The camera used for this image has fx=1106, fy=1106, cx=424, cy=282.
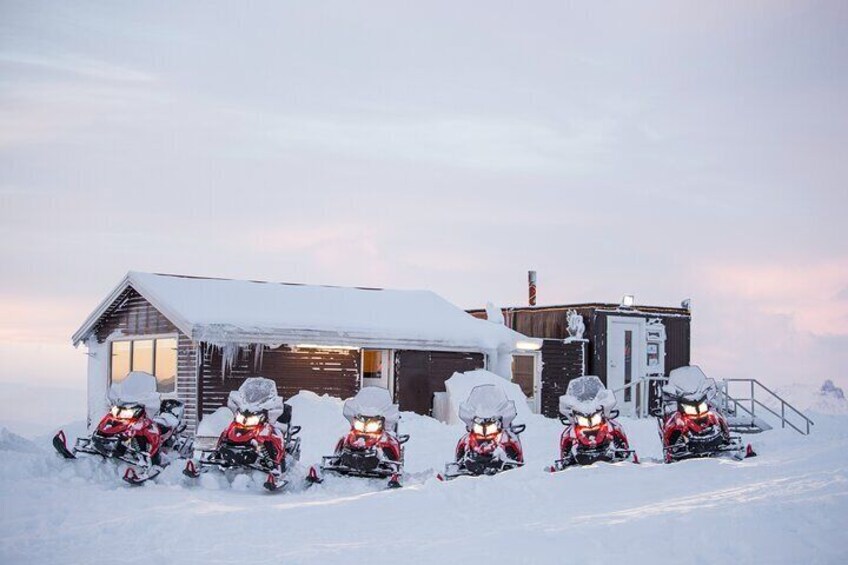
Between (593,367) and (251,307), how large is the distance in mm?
9566

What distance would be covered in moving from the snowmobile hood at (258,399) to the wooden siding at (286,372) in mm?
7529

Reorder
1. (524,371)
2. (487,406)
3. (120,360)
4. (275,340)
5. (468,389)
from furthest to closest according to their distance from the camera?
(524,371)
(120,360)
(468,389)
(275,340)
(487,406)

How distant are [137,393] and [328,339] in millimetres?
8223

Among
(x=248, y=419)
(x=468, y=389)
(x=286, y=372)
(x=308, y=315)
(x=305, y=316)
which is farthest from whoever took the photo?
(x=468, y=389)

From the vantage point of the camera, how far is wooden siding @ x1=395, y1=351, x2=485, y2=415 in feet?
82.3

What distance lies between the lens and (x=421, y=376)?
999 inches

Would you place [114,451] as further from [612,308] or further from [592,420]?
[612,308]

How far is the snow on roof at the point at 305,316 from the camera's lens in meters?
22.7

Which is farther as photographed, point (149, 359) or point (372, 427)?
point (149, 359)

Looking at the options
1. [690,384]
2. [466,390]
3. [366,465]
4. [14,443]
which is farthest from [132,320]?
[690,384]

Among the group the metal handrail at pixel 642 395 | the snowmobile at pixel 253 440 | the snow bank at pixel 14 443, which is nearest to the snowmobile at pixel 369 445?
the snowmobile at pixel 253 440

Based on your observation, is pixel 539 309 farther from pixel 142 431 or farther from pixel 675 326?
pixel 142 431

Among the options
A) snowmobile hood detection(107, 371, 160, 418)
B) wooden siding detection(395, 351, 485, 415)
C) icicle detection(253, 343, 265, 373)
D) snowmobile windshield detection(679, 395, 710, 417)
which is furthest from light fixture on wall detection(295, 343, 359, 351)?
snowmobile windshield detection(679, 395, 710, 417)

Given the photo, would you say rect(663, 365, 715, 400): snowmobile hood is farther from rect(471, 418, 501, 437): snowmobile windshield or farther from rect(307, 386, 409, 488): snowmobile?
rect(307, 386, 409, 488): snowmobile
